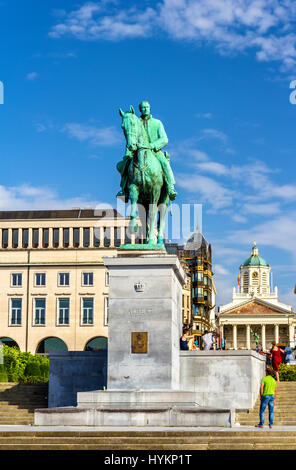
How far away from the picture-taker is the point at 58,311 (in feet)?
315

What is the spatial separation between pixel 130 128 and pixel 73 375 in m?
9.08

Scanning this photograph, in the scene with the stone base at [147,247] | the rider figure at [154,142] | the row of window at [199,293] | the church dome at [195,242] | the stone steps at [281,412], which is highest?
the church dome at [195,242]

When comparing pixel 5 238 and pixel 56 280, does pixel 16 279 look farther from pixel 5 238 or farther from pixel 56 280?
pixel 5 238

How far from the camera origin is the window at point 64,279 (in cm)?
9712

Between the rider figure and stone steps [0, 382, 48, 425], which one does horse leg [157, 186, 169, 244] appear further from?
stone steps [0, 382, 48, 425]

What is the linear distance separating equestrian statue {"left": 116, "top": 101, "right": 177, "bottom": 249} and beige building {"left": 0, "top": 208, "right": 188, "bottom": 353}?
6829 cm

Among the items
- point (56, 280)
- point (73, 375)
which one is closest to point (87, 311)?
point (56, 280)

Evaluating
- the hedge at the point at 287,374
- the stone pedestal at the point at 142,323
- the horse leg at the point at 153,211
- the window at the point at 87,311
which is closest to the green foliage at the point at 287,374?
the hedge at the point at 287,374

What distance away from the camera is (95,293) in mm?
96062

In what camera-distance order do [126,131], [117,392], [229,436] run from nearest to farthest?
[229,436] < [117,392] < [126,131]

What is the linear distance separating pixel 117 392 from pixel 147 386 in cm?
104

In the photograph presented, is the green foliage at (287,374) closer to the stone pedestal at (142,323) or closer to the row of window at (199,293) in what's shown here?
the stone pedestal at (142,323)

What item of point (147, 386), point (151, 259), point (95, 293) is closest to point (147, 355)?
point (147, 386)

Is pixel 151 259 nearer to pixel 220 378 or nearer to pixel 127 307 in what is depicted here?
pixel 127 307
